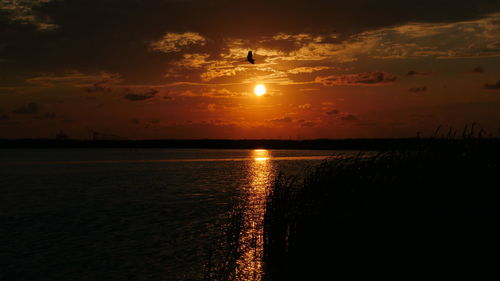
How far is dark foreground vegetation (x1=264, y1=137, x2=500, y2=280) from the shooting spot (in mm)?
11898

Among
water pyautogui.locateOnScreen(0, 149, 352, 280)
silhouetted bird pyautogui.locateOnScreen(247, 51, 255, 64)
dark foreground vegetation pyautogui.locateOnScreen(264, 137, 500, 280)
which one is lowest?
water pyautogui.locateOnScreen(0, 149, 352, 280)

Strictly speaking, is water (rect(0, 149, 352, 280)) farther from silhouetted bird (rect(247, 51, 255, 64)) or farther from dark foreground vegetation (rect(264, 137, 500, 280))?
silhouetted bird (rect(247, 51, 255, 64))

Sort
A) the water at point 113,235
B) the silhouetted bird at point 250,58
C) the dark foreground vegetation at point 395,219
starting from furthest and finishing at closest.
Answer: the silhouetted bird at point 250,58, the water at point 113,235, the dark foreground vegetation at point 395,219

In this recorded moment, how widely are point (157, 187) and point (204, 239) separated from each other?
31067 millimetres

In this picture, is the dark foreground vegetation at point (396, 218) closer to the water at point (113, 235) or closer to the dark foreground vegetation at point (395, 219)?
the dark foreground vegetation at point (395, 219)

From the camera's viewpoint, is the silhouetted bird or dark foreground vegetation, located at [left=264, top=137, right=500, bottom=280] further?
the silhouetted bird

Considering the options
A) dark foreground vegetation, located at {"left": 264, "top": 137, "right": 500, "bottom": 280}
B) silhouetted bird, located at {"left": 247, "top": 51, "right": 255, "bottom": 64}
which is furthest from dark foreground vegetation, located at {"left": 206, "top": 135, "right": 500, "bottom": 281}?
silhouetted bird, located at {"left": 247, "top": 51, "right": 255, "bottom": 64}

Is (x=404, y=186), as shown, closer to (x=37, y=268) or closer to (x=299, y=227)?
(x=299, y=227)

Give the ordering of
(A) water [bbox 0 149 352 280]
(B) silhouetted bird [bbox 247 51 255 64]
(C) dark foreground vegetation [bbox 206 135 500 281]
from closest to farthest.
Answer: (C) dark foreground vegetation [bbox 206 135 500 281] → (A) water [bbox 0 149 352 280] → (B) silhouetted bird [bbox 247 51 255 64]

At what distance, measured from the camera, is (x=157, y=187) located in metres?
52.0

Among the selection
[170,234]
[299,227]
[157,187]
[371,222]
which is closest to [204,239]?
[170,234]

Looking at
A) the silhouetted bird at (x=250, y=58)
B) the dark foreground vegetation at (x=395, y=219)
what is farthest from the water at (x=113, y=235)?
the silhouetted bird at (x=250, y=58)

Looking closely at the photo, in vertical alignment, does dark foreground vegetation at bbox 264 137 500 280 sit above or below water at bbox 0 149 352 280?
above

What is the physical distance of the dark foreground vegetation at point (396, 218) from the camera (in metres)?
11.9
